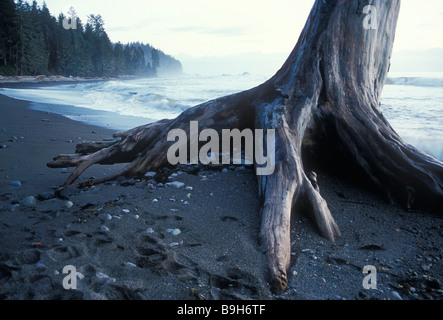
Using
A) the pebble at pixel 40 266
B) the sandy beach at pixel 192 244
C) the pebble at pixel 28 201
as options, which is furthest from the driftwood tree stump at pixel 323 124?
the pebble at pixel 40 266

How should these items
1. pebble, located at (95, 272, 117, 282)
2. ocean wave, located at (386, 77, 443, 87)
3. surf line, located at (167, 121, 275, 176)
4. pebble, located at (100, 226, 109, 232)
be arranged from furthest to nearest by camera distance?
ocean wave, located at (386, 77, 443, 87)
surf line, located at (167, 121, 275, 176)
pebble, located at (100, 226, 109, 232)
pebble, located at (95, 272, 117, 282)

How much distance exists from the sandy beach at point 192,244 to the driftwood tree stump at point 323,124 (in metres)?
0.20

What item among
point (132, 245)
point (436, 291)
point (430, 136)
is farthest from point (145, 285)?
point (430, 136)

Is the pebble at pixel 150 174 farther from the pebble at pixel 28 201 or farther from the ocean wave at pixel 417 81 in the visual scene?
the ocean wave at pixel 417 81

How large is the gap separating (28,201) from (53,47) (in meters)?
59.6

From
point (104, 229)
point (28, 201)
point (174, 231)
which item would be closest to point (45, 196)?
point (28, 201)

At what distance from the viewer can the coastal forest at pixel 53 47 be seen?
37312 mm

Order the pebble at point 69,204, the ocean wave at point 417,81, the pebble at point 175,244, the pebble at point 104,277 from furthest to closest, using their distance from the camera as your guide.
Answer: the ocean wave at point 417,81 < the pebble at point 69,204 < the pebble at point 175,244 < the pebble at point 104,277

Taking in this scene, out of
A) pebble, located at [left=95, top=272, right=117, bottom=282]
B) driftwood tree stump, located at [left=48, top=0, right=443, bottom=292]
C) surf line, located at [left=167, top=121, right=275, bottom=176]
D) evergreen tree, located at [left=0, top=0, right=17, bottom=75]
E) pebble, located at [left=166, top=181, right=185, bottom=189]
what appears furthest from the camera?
evergreen tree, located at [left=0, top=0, right=17, bottom=75]

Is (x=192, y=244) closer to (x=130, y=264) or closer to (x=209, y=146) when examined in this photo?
(x=130, y=264)

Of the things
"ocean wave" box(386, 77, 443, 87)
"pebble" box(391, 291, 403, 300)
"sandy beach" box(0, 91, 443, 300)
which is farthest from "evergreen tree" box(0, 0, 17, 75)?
"pebble" box(391, 291, 403, 300)

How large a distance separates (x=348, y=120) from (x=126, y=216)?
250 cm

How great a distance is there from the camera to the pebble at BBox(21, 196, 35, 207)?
2879 mm

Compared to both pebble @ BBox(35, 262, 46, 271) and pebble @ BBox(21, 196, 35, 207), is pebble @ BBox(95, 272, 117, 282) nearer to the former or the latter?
pebble @ BBox(35, 262, 46, 271)
